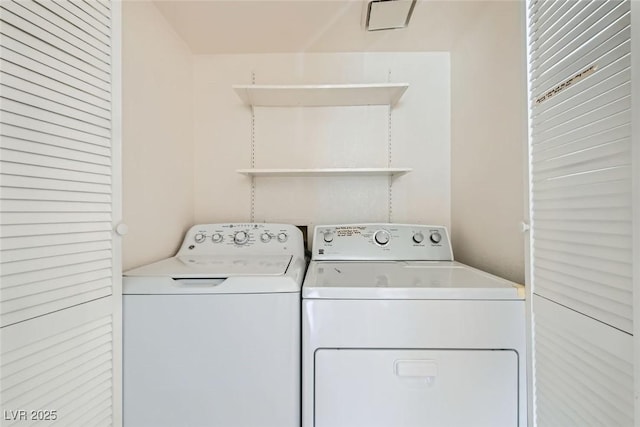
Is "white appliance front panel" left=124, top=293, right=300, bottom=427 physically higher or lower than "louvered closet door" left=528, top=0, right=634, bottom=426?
lower

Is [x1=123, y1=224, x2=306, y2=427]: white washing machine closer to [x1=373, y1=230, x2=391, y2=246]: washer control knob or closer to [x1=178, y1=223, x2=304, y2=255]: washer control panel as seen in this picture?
[x1=178, y1=223, x2=304, y2=255]: washer control panel

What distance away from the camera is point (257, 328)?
0.97 m

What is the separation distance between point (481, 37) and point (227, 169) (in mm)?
1511

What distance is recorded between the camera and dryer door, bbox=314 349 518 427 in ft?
3.18

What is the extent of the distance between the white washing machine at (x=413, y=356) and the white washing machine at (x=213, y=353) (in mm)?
72

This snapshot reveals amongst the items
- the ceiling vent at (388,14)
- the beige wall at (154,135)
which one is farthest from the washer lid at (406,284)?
the ceiling vent at (388,14)

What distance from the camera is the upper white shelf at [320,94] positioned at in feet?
5.11

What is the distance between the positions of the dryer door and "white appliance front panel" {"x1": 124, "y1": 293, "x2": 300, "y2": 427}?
183 mm

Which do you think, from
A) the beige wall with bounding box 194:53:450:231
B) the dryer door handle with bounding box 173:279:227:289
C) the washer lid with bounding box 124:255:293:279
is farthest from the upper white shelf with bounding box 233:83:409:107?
the dryer door handle with bounding box 173:279:227:289

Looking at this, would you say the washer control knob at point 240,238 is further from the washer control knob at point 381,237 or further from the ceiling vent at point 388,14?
the ceiling vent at point 388,14

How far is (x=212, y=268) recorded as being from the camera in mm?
1171

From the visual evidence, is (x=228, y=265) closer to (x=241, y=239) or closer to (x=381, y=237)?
(x=241, y=239)

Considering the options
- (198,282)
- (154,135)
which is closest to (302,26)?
(154,135)

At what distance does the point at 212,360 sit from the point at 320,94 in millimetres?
1357
